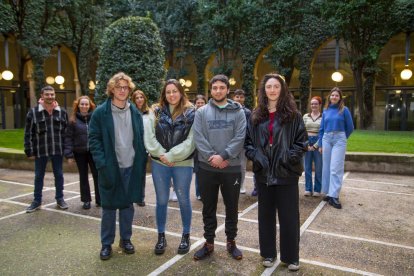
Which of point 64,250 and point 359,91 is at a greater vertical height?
point 359,91

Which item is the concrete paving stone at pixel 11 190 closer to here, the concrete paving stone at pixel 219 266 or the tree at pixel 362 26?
the concrete paving stone at pixel 219 266

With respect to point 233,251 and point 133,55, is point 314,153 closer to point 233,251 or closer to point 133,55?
point 233,251

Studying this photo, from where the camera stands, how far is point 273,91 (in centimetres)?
354

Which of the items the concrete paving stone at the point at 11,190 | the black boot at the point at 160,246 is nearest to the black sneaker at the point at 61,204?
the concrete paving stone at the point at 11,190

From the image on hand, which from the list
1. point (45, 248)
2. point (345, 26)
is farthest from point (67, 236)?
point (345, 26)

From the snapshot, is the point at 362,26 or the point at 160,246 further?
the point at 362,26

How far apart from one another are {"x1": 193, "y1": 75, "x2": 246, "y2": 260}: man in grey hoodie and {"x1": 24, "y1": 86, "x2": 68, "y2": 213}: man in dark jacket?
2.98 m

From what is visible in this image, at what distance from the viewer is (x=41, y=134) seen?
563 cm

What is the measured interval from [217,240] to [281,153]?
5.22ft

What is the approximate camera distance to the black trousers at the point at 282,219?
11.5ft

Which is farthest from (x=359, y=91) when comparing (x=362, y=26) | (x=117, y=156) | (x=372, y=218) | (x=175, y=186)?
(x=117, y=156)

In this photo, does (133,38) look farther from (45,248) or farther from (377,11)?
(377,11)

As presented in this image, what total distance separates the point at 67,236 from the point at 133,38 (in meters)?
5.82

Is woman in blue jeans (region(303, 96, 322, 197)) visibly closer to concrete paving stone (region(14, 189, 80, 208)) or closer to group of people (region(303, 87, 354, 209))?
group of people (region(303, 87, 354, 209))
